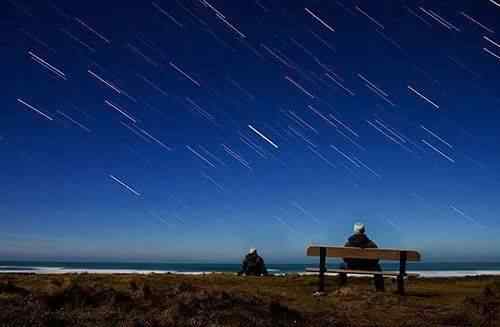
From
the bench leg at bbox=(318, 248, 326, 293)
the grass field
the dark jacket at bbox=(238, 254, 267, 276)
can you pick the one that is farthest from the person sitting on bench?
the dark jacket at bbox=(238, 254, 267, 276)

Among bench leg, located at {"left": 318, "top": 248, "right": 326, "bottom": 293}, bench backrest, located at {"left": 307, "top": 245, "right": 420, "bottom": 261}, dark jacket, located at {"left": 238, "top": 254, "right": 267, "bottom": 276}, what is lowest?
dark jacket, located at {"left": 238, "top": 254, "right": 267, "bottom": 276}

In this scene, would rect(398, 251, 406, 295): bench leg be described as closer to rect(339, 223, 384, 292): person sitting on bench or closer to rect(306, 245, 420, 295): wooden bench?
rect(306, 245, 420, 295): wooden bench

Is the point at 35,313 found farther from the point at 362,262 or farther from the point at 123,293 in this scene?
the point at 362,262

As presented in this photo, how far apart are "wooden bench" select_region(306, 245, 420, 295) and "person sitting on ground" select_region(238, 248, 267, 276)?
770cm

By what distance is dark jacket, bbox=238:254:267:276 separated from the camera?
21906 millimetres

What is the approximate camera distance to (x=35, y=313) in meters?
6.71

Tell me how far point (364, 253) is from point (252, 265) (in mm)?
8822

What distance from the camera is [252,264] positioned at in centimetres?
2192

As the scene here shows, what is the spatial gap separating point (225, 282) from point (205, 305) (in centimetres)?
763

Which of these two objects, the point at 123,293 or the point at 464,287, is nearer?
the point at 123,293

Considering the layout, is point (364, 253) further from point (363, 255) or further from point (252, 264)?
point (252, 264)

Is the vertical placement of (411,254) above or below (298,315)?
above

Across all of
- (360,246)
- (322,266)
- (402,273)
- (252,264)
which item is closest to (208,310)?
(322,266)

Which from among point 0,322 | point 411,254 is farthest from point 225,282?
point 0,322
